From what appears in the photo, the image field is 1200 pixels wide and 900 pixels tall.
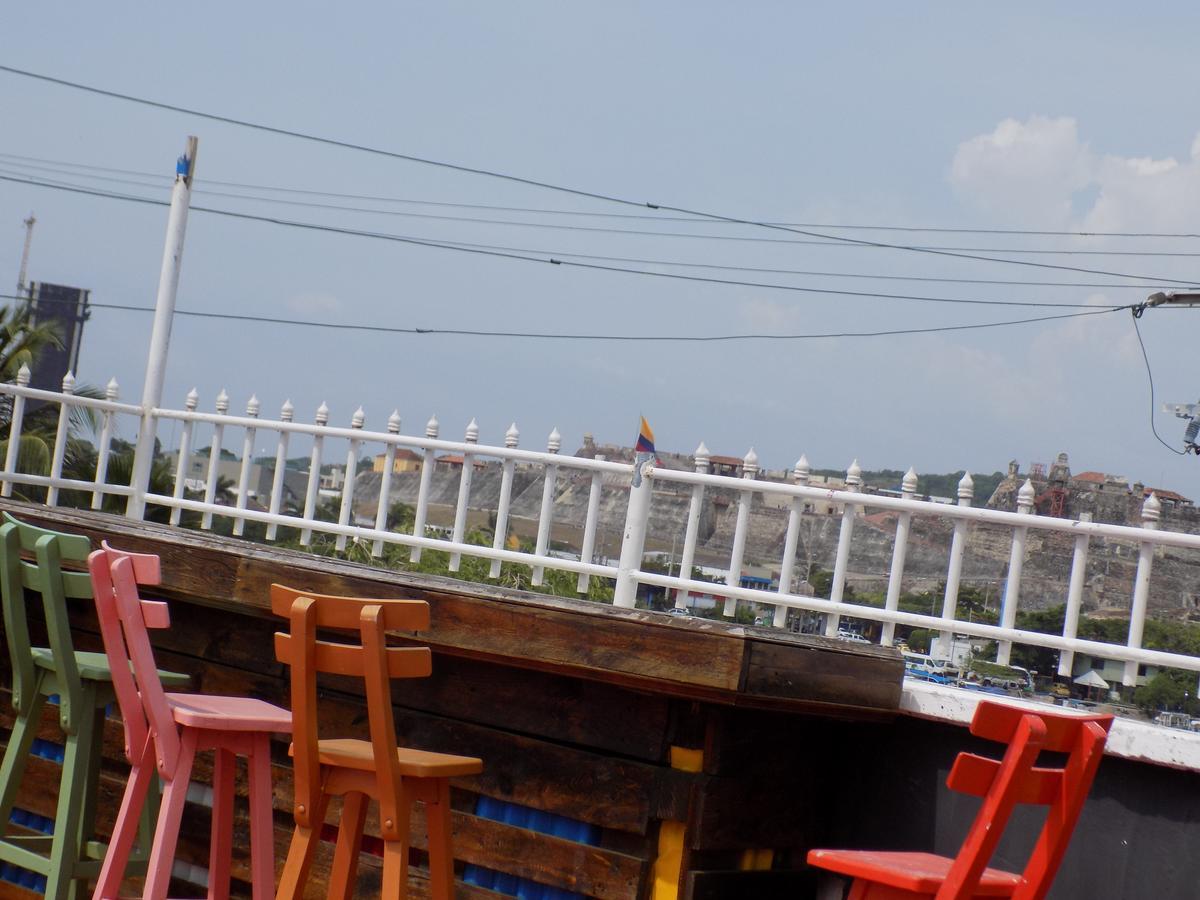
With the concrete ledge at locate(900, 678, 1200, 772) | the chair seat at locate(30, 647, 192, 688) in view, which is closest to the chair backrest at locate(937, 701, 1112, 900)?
the concrete ledge at locate(900, 678, 1200, 772)

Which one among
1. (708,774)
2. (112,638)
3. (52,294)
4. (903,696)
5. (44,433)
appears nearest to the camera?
(112,638)

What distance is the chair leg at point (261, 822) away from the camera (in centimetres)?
272

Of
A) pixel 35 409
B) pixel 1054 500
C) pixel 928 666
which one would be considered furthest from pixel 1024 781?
pixel 35 409

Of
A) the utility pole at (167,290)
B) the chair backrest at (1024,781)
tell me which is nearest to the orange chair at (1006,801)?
the chair backrest at (1024,781)

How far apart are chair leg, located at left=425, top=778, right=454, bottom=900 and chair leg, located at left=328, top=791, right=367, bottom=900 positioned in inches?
6.0

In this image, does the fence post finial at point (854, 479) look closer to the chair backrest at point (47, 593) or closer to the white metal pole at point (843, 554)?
the white metal pole at point (843, 554)

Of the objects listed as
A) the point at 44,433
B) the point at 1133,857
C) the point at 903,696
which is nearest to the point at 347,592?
the point at 903,696

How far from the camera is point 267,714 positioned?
2.83 meters

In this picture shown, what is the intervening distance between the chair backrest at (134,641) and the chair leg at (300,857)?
1.14 feet

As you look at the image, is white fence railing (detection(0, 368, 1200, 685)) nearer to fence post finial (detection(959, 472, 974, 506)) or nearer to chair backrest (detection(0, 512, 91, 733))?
fence post finial (detection(959, 472, 974, 506))

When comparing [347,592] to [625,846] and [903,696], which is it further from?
[903,696]

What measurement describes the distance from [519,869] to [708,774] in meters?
0.52

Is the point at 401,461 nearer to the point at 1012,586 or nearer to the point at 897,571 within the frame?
the point at 897,571

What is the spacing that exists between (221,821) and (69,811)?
45 centimetres
